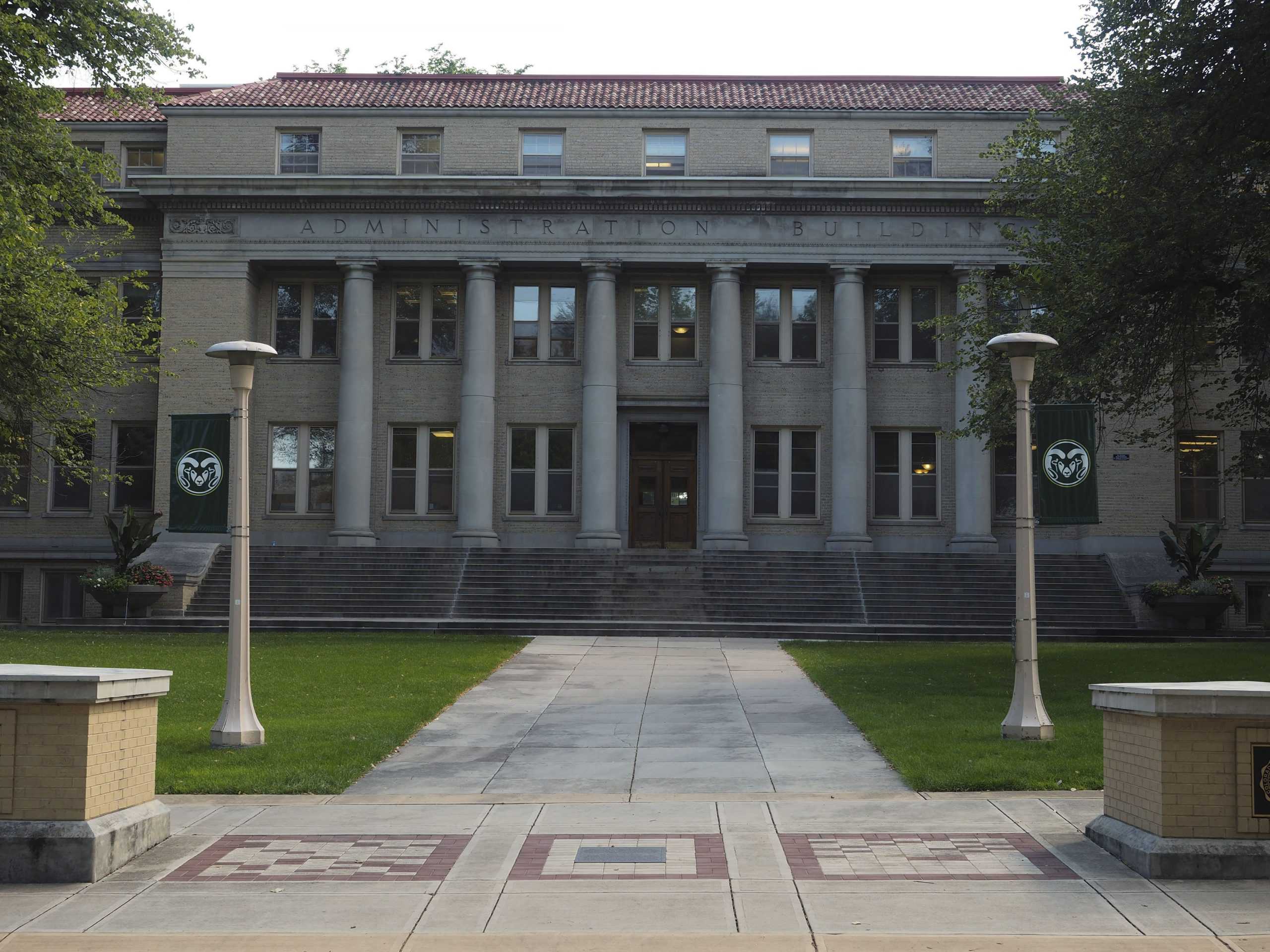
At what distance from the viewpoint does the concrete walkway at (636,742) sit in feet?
36.6

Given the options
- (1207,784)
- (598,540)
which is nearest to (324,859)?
(1207,784)

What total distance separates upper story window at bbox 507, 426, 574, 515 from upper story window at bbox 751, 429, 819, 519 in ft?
17.9

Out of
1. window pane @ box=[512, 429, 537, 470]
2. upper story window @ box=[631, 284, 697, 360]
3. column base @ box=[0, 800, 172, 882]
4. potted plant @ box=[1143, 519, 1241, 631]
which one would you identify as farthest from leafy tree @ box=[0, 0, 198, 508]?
potted plant @ box=[1143, 519, 1241, 631]

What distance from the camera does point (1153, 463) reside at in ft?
116

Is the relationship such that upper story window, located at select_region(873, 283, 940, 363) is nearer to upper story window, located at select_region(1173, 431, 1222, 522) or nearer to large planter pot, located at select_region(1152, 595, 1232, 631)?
upper story window, located at select_region(1173, 431, 1222, 522)

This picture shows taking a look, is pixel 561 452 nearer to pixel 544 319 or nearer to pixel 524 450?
pixel 524 450

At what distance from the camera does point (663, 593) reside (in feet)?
104

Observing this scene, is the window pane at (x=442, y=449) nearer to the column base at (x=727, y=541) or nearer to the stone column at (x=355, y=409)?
the stone column at (x=355, y=409)

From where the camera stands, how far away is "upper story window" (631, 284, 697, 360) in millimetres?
37906

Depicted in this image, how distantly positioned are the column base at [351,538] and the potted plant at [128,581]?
550cm

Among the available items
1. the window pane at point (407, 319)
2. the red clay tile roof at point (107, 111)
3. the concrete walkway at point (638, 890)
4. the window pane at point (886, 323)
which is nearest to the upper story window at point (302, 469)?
the window pane at point (407, 319)

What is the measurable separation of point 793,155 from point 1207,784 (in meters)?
32.6

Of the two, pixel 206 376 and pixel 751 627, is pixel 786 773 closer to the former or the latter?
pixel 751 627

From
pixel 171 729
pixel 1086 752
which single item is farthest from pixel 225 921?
pixel 1086 752
